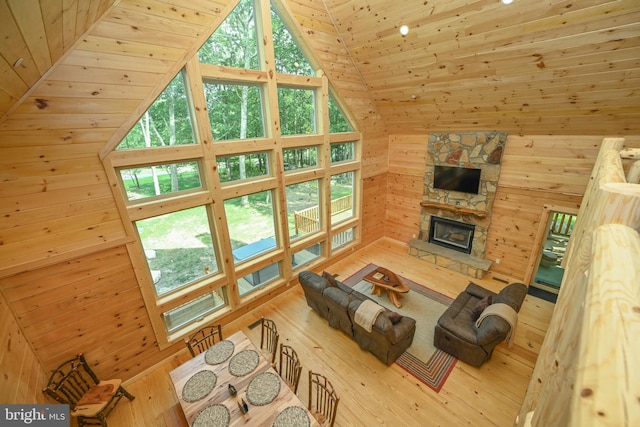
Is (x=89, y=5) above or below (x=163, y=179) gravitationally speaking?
above

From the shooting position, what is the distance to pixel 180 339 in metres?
3.80

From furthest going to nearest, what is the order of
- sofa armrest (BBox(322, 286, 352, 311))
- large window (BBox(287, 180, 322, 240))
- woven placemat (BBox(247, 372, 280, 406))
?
large window (BBox(287, 180, 322, 240)) → sofa armrest (BBox(322, 286, 352, 311)) → woven placemat (BBox(247, 372, 280, 406))

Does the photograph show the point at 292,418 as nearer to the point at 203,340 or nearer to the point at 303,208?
the point at 203,340

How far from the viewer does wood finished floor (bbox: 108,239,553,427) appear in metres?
3.01

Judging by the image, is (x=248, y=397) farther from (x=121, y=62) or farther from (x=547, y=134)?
(x=547, y=134)

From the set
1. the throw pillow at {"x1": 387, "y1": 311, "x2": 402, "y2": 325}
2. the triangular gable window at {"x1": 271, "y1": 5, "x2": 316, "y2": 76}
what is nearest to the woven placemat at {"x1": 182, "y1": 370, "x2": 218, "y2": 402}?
the throw pillow at {"x1": 387, "y1": 311, "x2": 402, "y2": 325}

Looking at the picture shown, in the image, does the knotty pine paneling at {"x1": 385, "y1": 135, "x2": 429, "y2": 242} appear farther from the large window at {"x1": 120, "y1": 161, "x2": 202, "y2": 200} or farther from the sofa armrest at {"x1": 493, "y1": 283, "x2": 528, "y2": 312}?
the large window at {"x1": 120, "y1": 161, "x2": 202, "y2": 200}

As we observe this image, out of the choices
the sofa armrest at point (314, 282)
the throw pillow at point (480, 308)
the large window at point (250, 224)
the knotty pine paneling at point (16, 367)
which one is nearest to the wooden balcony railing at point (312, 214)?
the large window at point (250, 224)

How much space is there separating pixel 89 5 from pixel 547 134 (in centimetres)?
619

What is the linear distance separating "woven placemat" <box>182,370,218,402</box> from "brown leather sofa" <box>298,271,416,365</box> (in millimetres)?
1831

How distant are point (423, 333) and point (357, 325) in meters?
1.30

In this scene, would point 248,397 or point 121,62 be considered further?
point 121,62

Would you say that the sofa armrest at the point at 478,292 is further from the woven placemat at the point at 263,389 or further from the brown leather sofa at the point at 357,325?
the woven placemat at the point at 263,389

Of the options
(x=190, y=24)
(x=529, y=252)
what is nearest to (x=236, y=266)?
(x=190, y=24)
